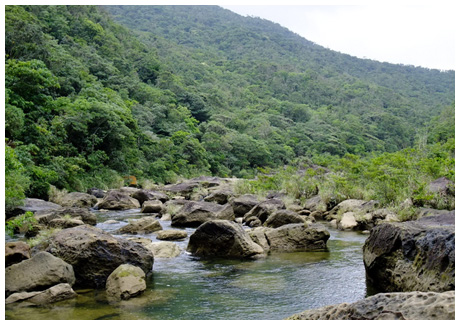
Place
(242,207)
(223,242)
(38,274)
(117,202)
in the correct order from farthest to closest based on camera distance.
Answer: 1. (117,202)
2. (242,207)
3. (223,242)
4. (38,274)

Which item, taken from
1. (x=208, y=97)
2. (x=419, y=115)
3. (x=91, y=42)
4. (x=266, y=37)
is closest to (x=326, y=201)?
(x=91, y=42)

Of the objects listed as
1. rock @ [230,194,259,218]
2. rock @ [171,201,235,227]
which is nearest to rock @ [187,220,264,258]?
rock @ [171,201,235,227]

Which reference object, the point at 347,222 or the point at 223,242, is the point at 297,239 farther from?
the point at 347,222

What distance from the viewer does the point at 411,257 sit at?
7496mm

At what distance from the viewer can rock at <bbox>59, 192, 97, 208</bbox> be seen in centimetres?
2165

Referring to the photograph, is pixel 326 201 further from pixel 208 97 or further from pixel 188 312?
pixel 208 97

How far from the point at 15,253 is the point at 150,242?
12.9 ft

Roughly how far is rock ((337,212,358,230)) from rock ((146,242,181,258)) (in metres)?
6.73

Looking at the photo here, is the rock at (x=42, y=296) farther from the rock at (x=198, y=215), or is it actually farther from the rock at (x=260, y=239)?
the rock at (x=198, y=215)

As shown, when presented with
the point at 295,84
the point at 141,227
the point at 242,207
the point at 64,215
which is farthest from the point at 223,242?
the point at 295,84

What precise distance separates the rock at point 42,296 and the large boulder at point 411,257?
6.05 meters

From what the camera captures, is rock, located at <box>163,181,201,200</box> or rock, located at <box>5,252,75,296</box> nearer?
rock, located at <box>5,252,75,296</box>

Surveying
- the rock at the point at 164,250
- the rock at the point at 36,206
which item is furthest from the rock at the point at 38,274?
the rock at the point at 36,206

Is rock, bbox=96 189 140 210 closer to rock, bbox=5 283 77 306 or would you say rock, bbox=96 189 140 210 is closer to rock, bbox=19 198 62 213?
rock, bbox=19 198 62 213
